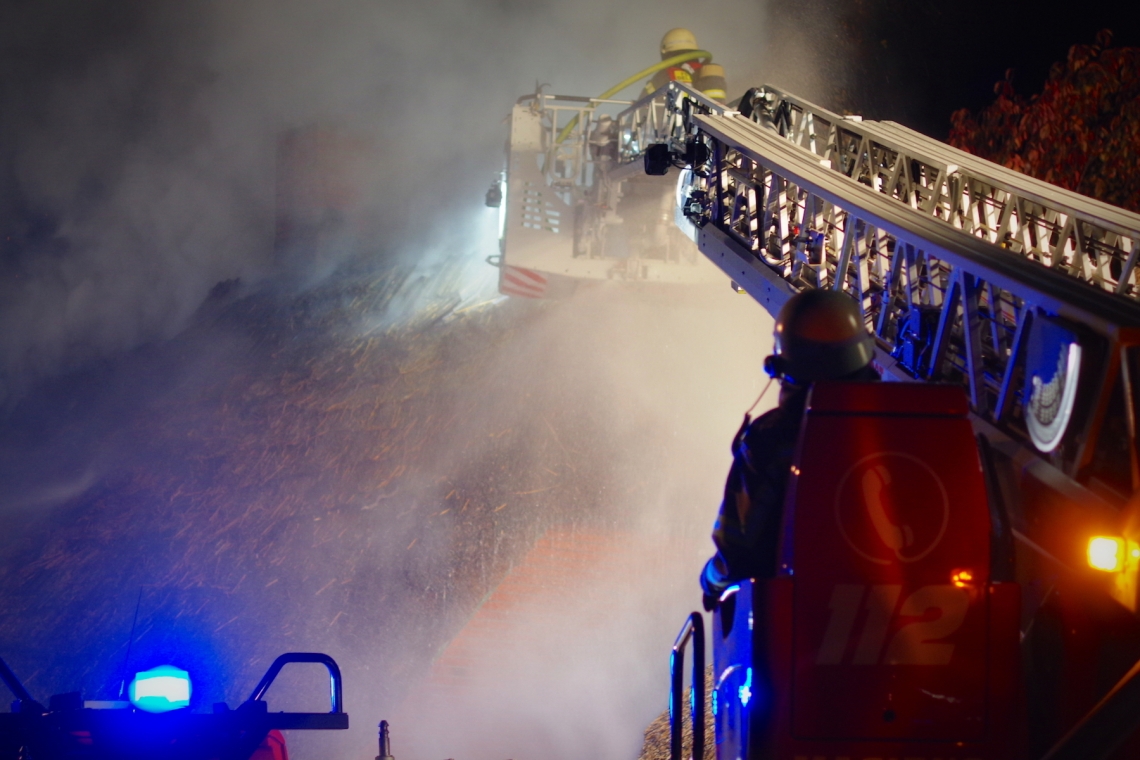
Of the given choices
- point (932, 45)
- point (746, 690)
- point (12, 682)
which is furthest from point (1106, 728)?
point (932, 45)

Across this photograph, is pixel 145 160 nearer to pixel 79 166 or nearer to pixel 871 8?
pixel 79 166

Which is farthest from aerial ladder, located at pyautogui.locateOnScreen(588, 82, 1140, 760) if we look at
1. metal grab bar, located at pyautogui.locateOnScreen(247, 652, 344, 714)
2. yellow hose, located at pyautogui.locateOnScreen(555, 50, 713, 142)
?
yellow hose, located at pyautogui.locateOnScreen(555, 50, 713, 142)

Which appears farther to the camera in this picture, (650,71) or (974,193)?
(650,71)

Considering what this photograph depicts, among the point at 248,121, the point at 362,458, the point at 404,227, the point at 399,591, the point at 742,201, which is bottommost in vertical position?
the point at 399,591

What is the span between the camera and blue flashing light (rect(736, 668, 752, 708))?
2.33m

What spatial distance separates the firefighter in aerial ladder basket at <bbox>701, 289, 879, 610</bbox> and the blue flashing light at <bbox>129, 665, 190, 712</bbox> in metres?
1.37

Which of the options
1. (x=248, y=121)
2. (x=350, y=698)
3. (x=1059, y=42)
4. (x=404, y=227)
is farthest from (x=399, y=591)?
(x=1059, y=42)

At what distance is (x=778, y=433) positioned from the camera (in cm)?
250

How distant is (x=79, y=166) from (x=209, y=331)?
2739 millimetres

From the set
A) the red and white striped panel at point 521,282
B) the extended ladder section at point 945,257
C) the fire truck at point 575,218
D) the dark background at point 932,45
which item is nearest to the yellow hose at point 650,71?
the fire truck at point 575,218

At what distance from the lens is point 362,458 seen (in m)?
11.3

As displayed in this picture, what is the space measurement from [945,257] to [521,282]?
657cm

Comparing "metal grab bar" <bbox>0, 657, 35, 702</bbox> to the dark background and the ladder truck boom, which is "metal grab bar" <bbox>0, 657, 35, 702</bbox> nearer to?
the ladder truck boom

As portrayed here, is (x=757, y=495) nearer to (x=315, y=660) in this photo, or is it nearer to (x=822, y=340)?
(x=822, y=340)
